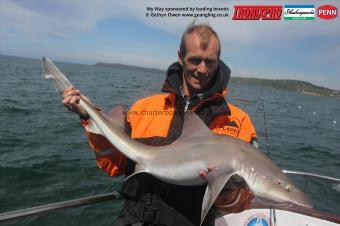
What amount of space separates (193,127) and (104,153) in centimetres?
111

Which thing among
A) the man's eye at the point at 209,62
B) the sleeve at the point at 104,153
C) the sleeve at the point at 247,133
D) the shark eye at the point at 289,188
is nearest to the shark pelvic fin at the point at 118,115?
the sleeve at the point at 104,153

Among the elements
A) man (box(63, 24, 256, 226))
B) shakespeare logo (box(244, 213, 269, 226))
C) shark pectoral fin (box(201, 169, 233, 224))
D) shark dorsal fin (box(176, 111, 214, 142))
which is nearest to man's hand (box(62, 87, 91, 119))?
man (box(63, 24, 256, 226))

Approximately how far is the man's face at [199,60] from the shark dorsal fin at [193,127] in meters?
0.47

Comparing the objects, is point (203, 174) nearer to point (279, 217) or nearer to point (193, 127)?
point (193, 127)

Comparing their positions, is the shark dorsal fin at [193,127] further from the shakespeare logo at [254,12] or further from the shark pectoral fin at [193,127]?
the shakespeare logo at [254,12]

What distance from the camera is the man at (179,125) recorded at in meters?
3.74

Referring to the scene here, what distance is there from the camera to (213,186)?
128 inches

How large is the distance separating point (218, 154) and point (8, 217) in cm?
221

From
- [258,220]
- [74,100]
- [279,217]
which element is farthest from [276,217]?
[74,100]

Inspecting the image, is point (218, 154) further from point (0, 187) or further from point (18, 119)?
point (18, 119)

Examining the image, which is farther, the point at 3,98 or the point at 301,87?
the point at 301,87

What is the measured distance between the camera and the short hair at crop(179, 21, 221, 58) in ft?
12.5

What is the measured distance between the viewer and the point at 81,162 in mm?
11109

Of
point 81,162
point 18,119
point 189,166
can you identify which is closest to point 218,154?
point 189,166
